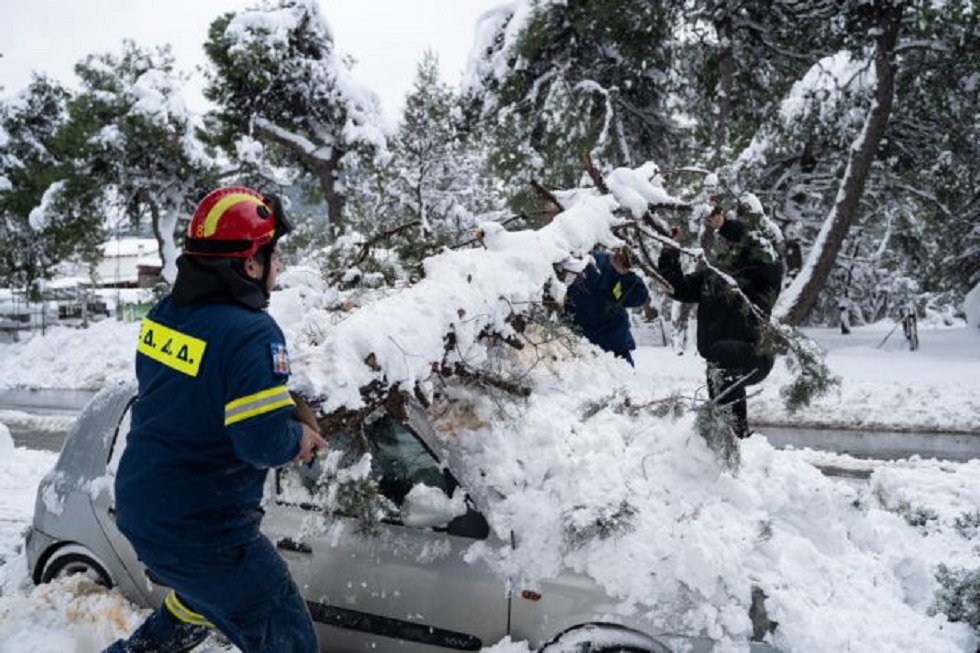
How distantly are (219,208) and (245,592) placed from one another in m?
1.27

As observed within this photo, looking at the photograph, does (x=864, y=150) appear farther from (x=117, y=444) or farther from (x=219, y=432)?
(x=219, y=432)

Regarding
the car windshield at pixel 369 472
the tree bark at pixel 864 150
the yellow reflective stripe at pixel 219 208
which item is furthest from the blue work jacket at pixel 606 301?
the tree bark at pixel 864 150

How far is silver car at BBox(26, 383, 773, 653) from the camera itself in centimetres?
271

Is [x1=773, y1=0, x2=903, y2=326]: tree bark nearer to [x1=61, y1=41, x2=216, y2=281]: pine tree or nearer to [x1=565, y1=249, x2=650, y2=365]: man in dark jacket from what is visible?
[x1=565, y1=249, x2=650, y2=365]: man in dark jacket

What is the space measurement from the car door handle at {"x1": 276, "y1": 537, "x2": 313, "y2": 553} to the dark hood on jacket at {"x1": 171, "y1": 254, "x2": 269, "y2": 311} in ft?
4.06

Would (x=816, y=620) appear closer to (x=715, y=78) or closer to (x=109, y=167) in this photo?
(x=715, y=78)

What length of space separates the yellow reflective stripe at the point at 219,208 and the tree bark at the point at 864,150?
32.2 ft

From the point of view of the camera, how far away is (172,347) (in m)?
2.29

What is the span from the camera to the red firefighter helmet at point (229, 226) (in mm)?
2299

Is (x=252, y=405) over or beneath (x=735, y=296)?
beneath

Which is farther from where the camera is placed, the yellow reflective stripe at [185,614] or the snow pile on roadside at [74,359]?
the snow pile on roadside at [74,359]

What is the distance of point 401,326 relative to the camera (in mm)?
3084

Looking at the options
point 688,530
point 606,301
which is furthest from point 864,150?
point 688,530

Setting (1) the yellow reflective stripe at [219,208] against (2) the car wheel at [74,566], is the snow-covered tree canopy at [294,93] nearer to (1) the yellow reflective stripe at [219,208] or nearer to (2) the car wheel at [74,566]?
(2) the car wheel at [74,566]
